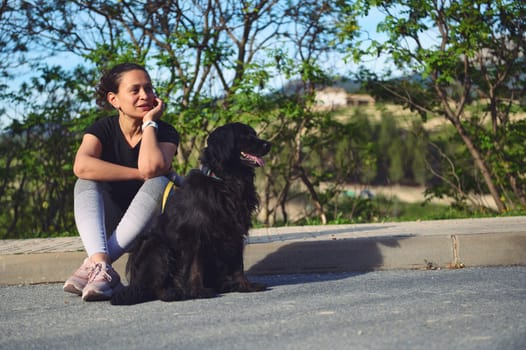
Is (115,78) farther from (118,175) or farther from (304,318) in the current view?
(304,318)

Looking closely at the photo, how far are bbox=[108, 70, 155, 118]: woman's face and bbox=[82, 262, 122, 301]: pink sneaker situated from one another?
3.66 feet

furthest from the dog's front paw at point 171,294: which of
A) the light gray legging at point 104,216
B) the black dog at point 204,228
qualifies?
the light gray legging at point 104,216

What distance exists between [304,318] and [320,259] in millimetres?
2088

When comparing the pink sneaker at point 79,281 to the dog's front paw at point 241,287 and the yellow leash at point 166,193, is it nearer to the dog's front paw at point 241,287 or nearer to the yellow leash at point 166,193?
the yellow leash at point 166,193

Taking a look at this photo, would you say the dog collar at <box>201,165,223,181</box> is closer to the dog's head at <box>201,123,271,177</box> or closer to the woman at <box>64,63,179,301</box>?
the dog's head at <box>201,123,271,177</box>

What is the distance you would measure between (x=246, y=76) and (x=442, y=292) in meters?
5.62

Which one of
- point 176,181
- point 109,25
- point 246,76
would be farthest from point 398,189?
point 176,181

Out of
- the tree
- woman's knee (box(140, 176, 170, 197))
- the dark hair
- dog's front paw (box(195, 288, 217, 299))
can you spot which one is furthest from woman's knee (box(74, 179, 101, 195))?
the tree

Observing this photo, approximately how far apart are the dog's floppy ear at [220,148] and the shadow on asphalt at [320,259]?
1.38m

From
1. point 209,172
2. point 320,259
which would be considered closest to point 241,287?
point 209,172

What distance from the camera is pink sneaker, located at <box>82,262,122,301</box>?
4.45 m

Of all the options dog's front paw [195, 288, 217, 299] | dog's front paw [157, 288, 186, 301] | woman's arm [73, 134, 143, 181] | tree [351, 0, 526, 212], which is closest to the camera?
dog's front paw [157, 288, 186, 301]

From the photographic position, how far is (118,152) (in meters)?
5.06

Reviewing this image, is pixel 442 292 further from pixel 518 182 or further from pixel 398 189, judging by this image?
pixel 398 189
